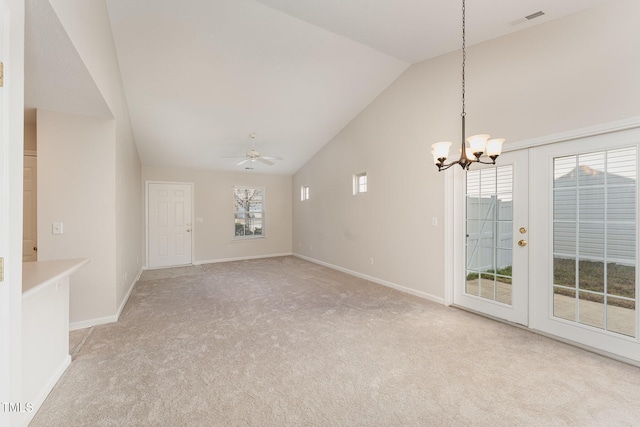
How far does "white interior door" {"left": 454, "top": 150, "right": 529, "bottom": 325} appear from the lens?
3.18m

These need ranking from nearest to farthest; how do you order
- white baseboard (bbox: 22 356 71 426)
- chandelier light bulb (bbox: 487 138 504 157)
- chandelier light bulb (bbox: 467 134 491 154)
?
white baseboard (bbox: 22 356 71 426)
chandelier light bulb (bbox: 467 134 491 154)
chandelier light bulb (bbox: 487 138 504 157)

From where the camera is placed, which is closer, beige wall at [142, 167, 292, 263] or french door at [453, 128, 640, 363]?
french door at [453, 128, 640, 363]

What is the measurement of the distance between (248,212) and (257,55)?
4.81m

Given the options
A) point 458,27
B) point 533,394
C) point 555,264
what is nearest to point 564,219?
point 555,264

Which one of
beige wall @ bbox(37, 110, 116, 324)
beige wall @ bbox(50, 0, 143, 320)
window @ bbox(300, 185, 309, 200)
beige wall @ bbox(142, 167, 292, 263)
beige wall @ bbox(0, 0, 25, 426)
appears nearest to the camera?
beige wall @ bbox(0, 0, 25, 426)

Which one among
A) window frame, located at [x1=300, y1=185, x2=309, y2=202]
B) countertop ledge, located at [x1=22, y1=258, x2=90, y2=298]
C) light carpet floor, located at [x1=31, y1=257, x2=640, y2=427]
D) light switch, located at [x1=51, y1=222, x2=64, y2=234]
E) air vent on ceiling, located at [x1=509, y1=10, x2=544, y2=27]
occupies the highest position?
air vent on ceiling, located at [x1=509, y1=10, x2=544, y2=27]

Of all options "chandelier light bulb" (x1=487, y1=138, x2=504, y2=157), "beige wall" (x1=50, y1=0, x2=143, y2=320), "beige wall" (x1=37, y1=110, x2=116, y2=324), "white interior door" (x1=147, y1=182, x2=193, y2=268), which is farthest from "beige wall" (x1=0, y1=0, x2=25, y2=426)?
"white interior door" (x1=147, y1=182, x2=193, y2=268)

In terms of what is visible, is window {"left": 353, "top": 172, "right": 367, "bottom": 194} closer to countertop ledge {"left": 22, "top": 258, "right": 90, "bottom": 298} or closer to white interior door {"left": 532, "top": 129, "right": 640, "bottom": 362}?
white interior door {"left": 532, "top": 129, "right": 640, "bottom": 362}

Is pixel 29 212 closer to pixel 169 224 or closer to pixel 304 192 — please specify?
pixel 169 224

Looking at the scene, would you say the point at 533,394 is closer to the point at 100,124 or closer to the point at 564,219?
the point at 564,219

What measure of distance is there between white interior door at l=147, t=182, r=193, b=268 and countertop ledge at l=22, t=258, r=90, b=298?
4.52 m

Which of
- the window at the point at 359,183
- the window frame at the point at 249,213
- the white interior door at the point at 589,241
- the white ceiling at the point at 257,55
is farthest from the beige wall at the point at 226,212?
the white interior door at the point at 589,241

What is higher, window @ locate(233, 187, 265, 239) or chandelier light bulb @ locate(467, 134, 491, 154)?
chandelier light bulb @ locate(467, 134, 491, 154)

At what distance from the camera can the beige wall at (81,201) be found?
3082mm
